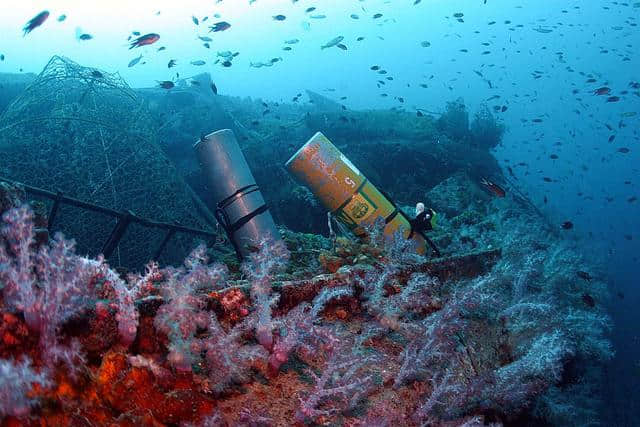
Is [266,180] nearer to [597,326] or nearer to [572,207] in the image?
[597,326]

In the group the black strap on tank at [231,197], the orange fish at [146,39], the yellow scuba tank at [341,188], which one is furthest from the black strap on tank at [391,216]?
the orange fish at [146,39]

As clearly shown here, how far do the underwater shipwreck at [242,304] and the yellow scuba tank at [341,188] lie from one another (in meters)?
0.03

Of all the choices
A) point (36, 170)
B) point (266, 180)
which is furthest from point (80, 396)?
point (266, 180)

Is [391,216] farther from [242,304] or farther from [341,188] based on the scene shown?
[242,304]

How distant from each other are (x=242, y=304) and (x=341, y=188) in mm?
3262

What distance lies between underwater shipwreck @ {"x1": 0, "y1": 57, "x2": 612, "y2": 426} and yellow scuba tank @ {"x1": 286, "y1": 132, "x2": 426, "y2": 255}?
3cm

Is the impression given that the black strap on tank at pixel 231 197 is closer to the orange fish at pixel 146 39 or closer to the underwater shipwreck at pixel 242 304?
the underwater shipwreck at pixel 242 304

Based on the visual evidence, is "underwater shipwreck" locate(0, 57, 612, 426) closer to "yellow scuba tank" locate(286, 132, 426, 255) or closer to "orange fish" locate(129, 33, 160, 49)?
"yellow scuba tank" locate(286, 132, 426, 255)

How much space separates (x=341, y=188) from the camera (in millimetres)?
5414

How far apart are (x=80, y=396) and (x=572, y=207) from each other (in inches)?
3000

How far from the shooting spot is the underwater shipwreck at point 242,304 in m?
1.54

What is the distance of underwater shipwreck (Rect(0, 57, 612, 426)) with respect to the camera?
154 cm

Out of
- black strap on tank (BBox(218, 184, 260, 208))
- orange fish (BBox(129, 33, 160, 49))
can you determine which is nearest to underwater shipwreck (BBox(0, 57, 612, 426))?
black strap on tank (BBox(218, 184, 260, 208))

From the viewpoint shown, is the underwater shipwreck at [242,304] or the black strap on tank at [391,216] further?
the black strap on tank at [391,216]
